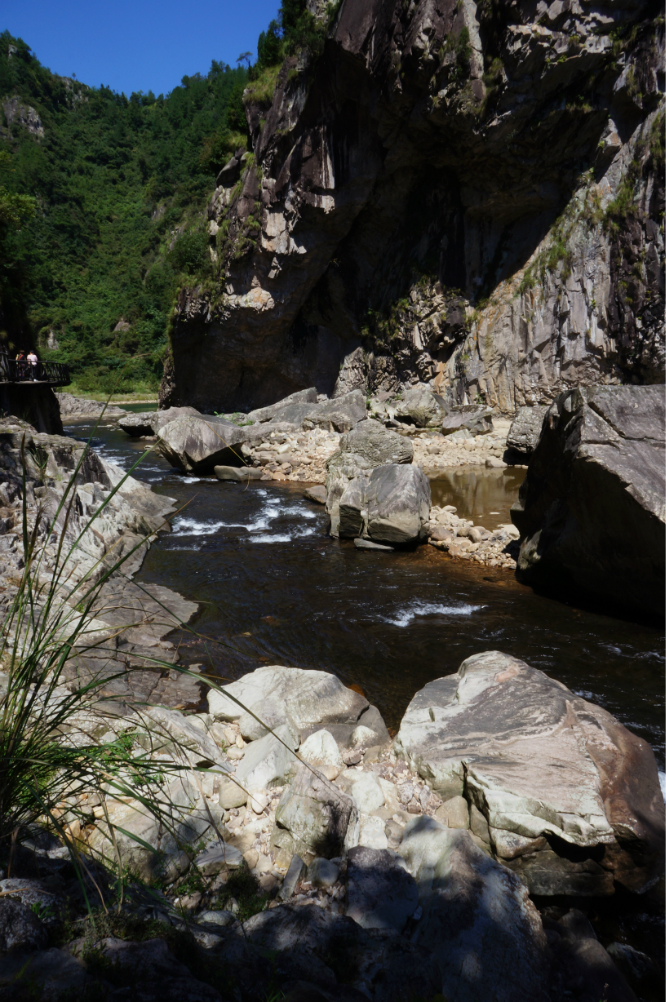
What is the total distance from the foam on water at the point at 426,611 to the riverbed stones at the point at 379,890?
12.1 feet

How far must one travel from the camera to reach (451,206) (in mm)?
20609

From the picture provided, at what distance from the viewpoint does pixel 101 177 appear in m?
62.3

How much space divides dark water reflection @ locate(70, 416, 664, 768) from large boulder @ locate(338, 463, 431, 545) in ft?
1.14

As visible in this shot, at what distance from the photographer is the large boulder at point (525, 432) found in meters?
14.5

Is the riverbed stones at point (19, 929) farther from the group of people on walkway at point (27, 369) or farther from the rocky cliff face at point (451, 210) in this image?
the rocky cliff face at point (451, 210)

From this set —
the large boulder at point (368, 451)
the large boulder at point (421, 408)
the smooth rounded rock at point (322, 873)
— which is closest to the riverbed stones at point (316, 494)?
the large boulder at point (368, 451)

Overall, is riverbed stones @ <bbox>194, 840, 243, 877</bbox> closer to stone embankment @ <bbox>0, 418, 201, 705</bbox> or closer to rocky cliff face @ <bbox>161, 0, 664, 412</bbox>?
stone embankment @ <bbox>0, 418, 201, 705</bbox>

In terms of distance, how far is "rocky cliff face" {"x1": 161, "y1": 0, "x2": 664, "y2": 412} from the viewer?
16.2 meters

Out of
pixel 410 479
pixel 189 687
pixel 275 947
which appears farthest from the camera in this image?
pixel 410 479

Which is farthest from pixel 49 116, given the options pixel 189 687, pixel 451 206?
pixel 189 687

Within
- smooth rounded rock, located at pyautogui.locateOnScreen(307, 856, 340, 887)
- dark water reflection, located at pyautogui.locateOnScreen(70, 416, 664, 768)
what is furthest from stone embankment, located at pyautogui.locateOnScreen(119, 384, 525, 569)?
smooth rounded rock, located at pyautogui.locateOnScreen(307, 856, 340, 887)

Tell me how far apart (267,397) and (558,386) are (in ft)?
46.2

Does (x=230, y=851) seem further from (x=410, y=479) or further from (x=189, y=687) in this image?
(x=410, y=479)

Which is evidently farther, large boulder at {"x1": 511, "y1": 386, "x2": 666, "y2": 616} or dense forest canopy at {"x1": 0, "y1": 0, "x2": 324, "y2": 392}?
dense forest canopy at {"x1": 0, "y1": 0, "x2": 324, "y2": 392}
